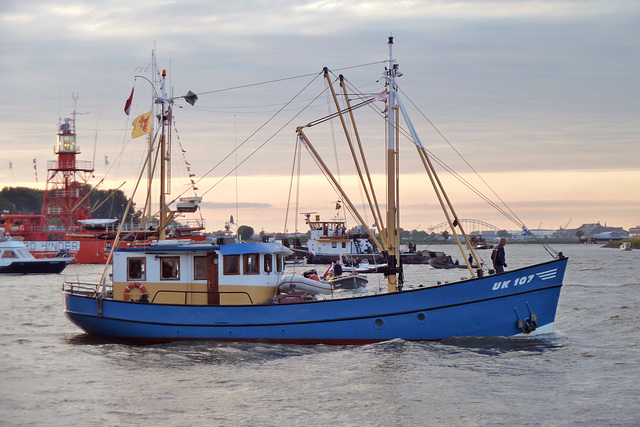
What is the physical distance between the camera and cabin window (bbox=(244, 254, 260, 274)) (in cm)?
2231

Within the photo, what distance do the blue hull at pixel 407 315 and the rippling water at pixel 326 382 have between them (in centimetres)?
37

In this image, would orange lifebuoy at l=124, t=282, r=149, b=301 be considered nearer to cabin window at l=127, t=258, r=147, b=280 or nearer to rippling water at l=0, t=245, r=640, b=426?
cabin window at l=127, t=258, r=147, b=280

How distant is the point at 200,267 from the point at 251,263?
1701 millimetres

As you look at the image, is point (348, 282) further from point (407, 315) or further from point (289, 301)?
point (407, 315)

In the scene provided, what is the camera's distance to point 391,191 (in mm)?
21578

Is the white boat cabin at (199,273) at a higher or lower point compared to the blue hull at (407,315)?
higher

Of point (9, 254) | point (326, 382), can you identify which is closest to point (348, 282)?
point (326, 382)

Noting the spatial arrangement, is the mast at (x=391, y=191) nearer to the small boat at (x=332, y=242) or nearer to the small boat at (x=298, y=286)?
the small boat at (x=298, y=286)

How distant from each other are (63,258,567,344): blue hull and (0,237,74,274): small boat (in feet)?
151

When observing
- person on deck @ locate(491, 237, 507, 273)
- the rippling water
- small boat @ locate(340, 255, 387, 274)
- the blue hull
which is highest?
person on deck @ locate(491, 237, 507, 273)

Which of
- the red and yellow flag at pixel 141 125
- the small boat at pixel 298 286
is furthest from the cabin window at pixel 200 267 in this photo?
the red and yellow flag at pixel 141 125

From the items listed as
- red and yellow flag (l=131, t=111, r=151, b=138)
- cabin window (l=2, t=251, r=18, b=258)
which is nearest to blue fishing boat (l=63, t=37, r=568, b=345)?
red and yellow flag (l=131, t=111, r=151, b=138)

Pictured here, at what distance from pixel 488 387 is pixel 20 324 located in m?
21.1

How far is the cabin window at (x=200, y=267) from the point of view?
74.0ft
